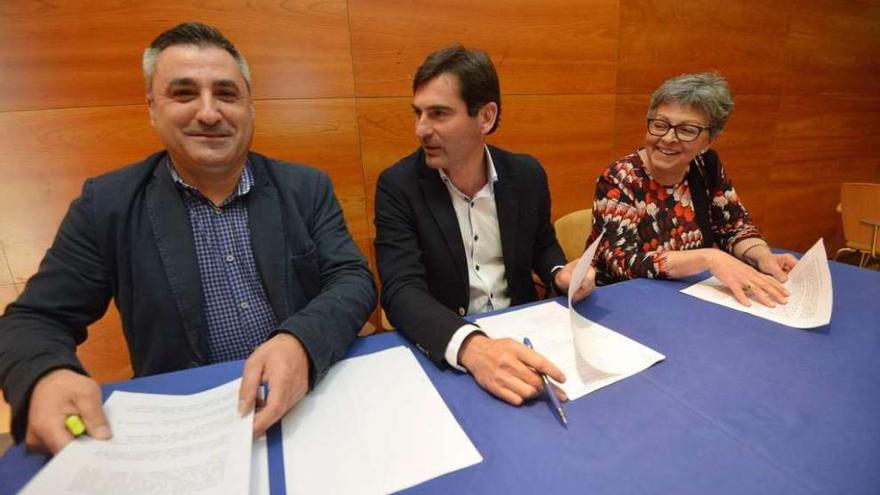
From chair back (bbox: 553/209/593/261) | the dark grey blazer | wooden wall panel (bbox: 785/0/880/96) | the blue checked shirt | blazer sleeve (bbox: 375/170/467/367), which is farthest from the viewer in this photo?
wooden wall panel (bbox: 785/0/880/96)

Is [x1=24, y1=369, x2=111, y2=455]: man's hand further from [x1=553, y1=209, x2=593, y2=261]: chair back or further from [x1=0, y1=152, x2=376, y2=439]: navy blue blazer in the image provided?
[x1=553, y1=209, x2=593, y2=261]: chair back

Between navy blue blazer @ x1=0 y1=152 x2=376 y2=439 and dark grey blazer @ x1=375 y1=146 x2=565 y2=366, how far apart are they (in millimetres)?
127

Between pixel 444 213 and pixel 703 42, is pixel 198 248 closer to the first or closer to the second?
pixel 444 213

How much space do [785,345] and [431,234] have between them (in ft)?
3.30

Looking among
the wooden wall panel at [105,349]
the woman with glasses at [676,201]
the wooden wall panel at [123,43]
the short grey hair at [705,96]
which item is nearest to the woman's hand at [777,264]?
the woman with glasses at [676,201]

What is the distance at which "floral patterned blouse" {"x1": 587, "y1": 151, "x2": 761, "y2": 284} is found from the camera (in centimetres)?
153

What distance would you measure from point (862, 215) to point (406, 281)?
373 cm

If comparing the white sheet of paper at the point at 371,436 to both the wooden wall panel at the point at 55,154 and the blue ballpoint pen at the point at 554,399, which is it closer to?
the blue ballpoint pen at the point at 554,399

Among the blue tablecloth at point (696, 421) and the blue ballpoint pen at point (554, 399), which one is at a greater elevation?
the blue ballpoint pen at point (554, 399)

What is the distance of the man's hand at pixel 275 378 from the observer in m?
0.67

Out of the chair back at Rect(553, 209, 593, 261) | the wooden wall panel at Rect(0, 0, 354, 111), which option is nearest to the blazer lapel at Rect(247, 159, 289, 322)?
the wooden wall panel at Rect(0, 0, 354, 111)

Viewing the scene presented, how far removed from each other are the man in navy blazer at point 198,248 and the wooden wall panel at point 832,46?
4432 mm

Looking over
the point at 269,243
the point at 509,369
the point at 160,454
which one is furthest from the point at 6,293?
the point at 509,369

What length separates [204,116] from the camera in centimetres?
107
